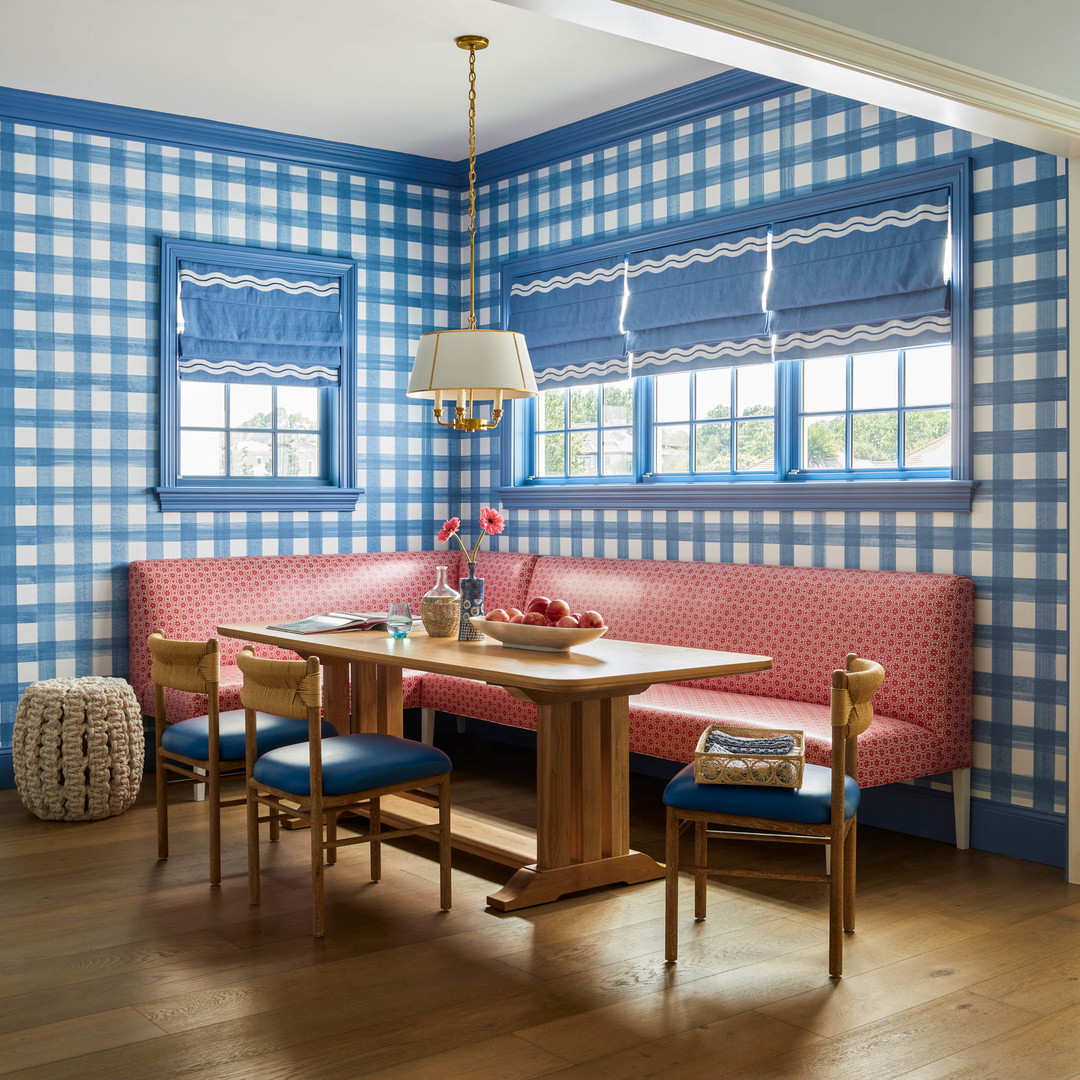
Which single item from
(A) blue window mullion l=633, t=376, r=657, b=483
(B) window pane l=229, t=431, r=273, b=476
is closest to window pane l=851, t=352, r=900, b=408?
(A) blue window mullion l=633, t=376, r=657, b=483

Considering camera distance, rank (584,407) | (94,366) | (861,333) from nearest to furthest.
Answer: (861,333), (94,366), (584,407)

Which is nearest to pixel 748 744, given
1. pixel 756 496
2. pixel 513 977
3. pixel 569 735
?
pixel 569 735

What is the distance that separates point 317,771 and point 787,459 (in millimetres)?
2440

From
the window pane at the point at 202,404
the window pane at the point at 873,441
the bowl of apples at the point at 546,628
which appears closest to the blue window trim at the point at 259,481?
the window pane at the point at 202,404

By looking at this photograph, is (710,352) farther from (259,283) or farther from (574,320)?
(259,283)

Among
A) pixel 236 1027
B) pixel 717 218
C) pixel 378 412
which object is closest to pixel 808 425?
pixel 717 218

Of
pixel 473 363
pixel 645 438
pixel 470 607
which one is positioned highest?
pixel 473 363

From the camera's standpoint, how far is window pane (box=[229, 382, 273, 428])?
19.4 feet

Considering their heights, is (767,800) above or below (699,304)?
below

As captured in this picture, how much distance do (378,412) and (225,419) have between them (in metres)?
0.79

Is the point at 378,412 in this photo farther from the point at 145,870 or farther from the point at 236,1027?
the point at 236,1027

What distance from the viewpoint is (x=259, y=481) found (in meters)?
5.95

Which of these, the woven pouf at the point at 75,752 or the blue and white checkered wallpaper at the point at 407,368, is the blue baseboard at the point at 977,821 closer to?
the blue and white checkered wallpaper at the point at 407,368

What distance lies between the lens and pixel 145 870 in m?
3.89
